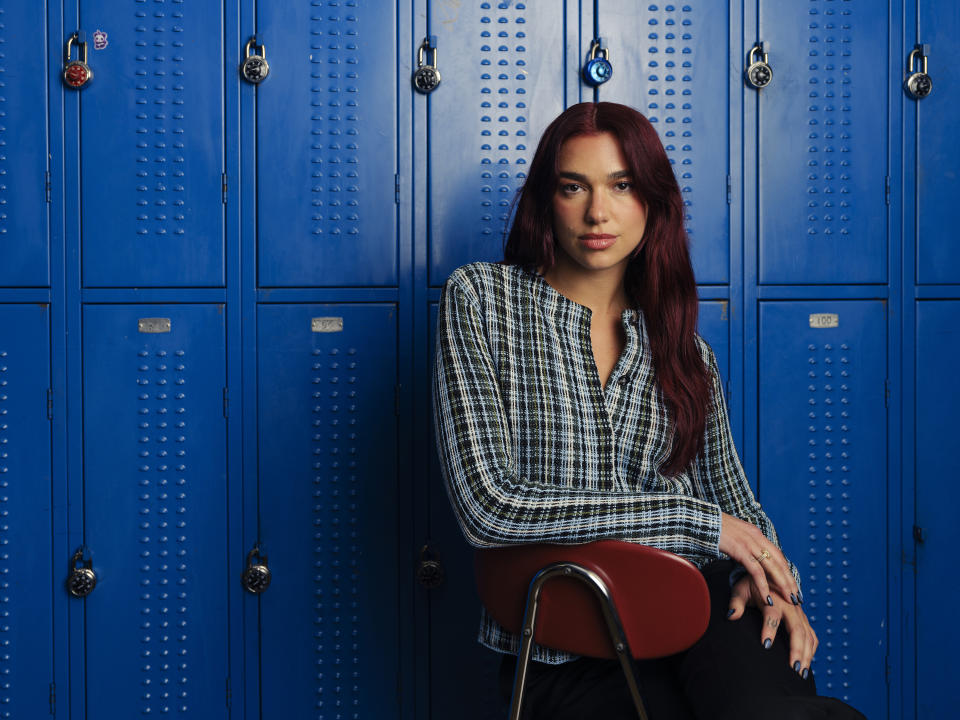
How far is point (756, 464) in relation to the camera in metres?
2.18

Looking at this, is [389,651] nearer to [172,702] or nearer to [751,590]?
[172,702]

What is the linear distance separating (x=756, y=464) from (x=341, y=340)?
130cm

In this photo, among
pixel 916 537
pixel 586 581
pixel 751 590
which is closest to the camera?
pixel 586 581

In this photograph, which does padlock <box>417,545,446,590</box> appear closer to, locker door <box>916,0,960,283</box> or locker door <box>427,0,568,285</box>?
locker door <box>427,0,568,285</box>

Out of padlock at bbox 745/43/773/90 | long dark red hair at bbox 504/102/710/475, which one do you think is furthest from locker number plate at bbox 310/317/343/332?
padlock at bbox 745/43/773/90

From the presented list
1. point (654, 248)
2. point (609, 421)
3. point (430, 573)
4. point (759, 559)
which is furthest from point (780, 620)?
point (430, 573)

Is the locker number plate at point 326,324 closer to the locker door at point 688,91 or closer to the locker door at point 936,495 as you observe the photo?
the locker door at point 688,91

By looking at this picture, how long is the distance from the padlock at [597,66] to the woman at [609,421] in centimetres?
64

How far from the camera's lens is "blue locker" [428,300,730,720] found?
6.95ft

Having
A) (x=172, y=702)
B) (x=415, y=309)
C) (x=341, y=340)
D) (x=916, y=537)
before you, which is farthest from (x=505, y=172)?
(x=172, y=702)

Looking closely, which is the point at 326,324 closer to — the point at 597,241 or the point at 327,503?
the point at 327,503

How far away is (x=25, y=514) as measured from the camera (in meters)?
2.04

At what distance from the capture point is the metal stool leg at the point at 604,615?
3.66 ft

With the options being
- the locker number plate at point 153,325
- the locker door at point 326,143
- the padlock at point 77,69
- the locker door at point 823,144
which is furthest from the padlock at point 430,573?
Result: the padlock at point 77,69
